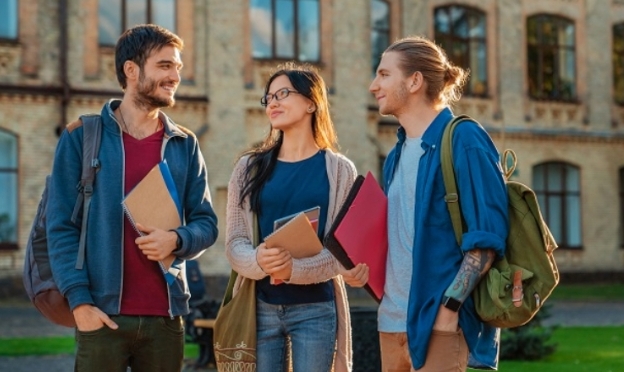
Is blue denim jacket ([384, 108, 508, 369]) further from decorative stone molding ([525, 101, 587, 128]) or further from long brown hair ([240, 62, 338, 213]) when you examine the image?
decorative stone molding ([525, 101, 587, 128])

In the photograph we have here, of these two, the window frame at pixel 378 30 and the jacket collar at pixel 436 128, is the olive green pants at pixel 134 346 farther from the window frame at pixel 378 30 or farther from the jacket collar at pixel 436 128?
the window frame at pixel 378 30

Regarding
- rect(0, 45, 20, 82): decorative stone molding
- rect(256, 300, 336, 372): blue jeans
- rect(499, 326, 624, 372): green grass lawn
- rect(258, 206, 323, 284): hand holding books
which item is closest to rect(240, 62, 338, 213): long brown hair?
Result: rect(258, 206, 323, 284): hand holding books

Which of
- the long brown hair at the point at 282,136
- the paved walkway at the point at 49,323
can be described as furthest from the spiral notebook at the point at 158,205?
the paved walkway at the point at 49,323

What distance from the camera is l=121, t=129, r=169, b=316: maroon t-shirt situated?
4977 mm

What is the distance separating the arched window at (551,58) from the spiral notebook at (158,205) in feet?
97.2

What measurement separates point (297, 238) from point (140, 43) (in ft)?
3.86

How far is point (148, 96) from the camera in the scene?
16.9 ft

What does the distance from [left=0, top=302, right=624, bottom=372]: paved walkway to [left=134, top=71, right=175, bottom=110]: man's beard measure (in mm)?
7841

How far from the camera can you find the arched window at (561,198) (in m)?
33.7

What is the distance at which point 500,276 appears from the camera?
4551mm

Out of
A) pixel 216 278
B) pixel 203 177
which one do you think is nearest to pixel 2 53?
pixel 216 278

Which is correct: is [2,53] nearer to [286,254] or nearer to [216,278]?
[216,278]

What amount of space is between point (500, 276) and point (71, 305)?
73.5 inches

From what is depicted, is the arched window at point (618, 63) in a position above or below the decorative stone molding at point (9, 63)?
above
